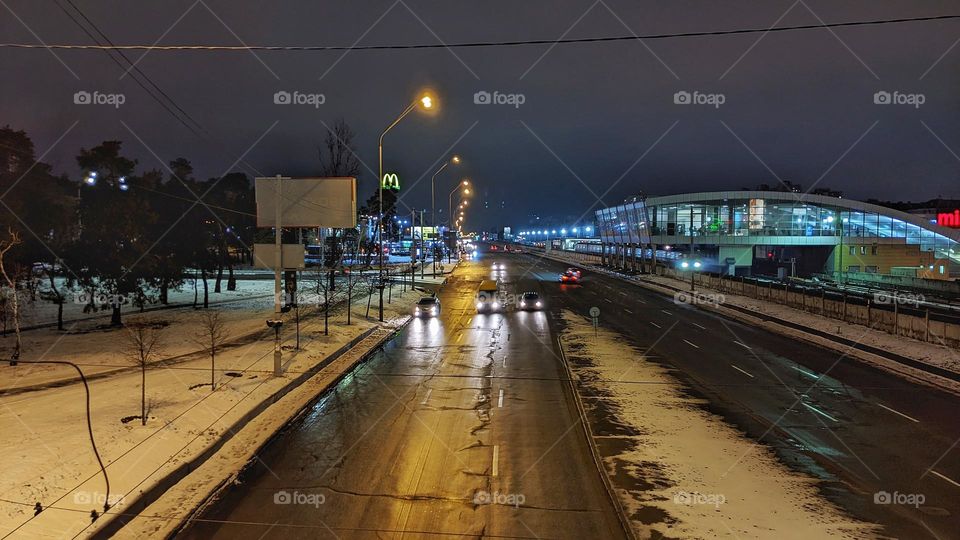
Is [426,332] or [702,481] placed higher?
[702,481]

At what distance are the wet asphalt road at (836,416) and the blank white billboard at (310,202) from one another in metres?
12.4

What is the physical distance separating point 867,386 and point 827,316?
16747 mm

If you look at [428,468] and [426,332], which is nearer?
[428,468]

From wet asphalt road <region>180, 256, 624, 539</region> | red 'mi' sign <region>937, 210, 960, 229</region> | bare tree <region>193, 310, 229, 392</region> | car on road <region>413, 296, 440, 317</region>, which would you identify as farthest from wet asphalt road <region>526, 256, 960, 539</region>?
car on road <region>413, 296, 440, 317</region>

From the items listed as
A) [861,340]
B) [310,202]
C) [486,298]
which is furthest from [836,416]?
[486,298]

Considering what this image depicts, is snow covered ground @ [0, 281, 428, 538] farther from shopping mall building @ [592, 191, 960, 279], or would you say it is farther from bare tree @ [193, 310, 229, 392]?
shopping mall building @ [592, 191, 960, 279]

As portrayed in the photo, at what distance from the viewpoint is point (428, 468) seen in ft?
32.7

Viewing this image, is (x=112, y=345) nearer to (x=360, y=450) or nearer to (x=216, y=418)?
(x=216, y=418)

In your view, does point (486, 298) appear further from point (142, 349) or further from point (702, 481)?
point (702, 481)

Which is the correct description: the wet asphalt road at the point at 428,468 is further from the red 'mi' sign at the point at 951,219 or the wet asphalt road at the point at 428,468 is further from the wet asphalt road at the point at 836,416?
the red 'mi' sign at the point at 951,219

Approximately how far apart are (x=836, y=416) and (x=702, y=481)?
6592mm

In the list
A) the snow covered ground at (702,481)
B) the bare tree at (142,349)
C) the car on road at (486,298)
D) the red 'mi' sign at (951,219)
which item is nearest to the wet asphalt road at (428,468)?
the snow covered ground at (702,481)

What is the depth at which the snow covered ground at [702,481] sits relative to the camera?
7922 millimetres

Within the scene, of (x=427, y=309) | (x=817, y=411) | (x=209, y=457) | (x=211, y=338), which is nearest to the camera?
(x=209, y=457)
